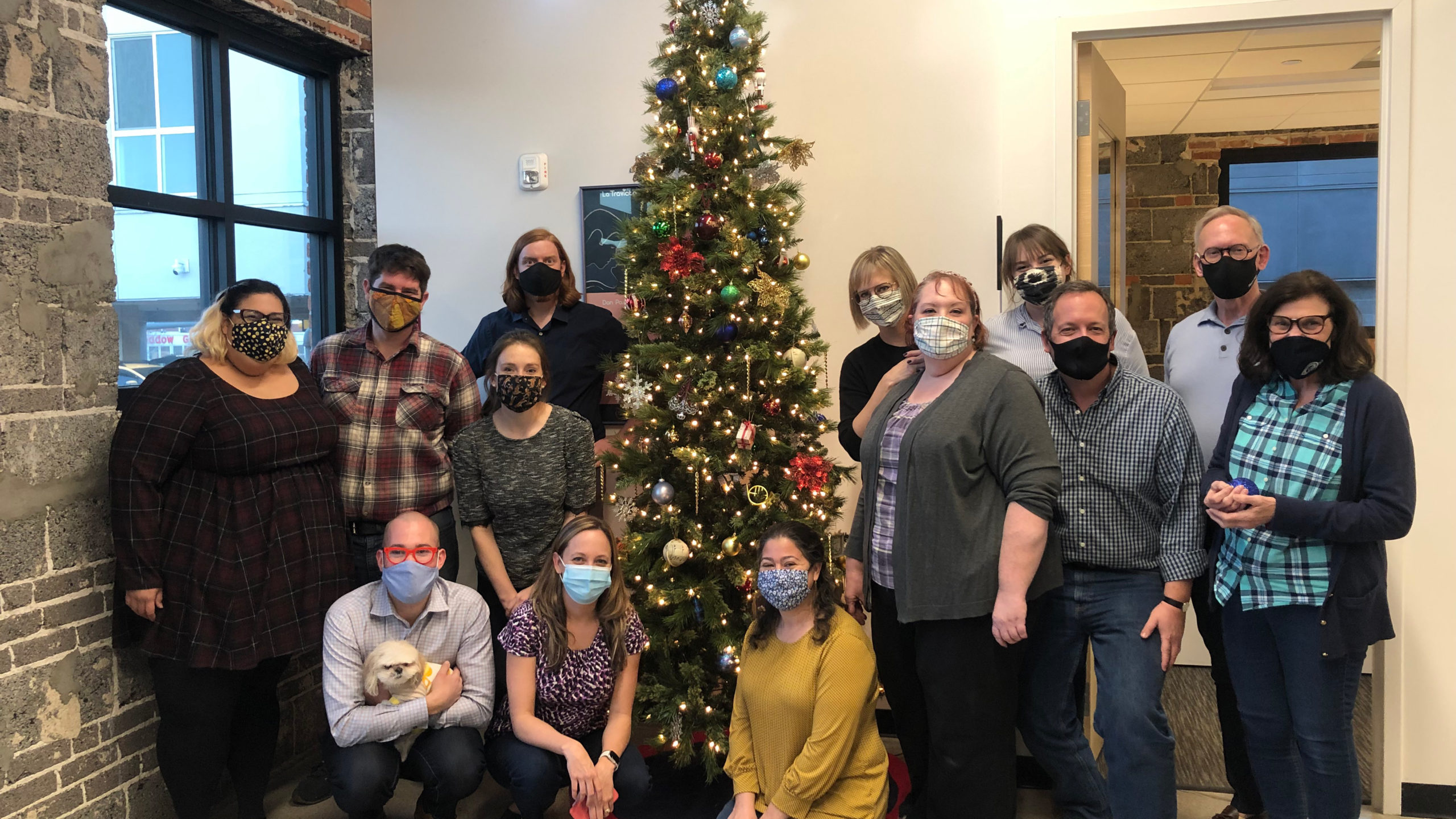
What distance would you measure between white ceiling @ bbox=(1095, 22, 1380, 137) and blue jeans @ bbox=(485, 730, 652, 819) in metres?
3.11

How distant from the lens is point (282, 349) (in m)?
2.74

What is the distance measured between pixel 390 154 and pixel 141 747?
2.34 metres

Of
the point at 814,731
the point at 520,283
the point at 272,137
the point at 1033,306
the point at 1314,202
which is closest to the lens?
the point at 814,731

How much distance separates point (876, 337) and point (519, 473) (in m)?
1.16

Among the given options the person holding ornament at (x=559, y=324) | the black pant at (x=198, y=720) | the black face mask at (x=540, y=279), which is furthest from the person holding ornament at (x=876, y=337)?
the black pant at (x=198, y=720)

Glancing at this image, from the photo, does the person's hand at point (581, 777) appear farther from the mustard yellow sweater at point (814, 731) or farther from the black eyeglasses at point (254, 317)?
the black eyeglasses at point (254, 317)

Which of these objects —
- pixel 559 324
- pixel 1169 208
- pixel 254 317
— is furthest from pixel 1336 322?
pixel 1169 208

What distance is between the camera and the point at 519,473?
115 inches

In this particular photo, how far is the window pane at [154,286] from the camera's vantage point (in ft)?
10.2

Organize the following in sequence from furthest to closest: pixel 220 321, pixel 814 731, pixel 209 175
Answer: pixel 209 175
pixel 220 321
pixel 814 731

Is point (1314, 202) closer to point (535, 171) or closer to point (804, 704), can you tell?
point (535, 171)

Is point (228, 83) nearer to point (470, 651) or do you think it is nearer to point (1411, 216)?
point (470, 651)

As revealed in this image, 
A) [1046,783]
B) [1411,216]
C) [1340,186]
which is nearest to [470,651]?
[1046,783]

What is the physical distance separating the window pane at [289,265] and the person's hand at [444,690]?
1.57m
